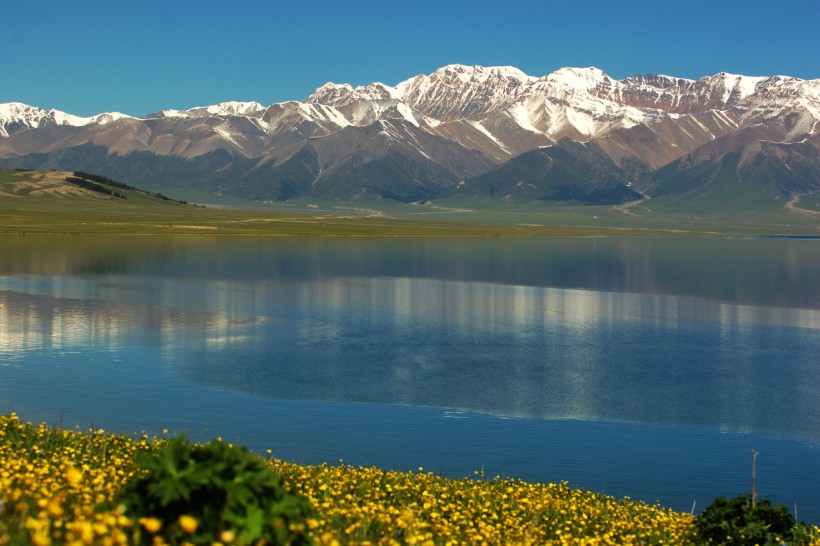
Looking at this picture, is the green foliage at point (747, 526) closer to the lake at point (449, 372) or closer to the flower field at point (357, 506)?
the flower field at point (357, 506)

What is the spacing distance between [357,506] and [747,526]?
23.5 feet

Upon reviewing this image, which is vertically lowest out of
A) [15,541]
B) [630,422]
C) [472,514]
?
[630,422]

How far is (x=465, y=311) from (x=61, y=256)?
250 ft

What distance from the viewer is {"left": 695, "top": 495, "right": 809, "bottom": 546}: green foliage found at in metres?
15.2

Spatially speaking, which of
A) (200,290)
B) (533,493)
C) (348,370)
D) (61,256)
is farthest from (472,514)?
(61,256)

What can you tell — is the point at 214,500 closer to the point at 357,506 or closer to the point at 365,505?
the point at 357,506

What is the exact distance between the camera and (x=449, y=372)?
151ft

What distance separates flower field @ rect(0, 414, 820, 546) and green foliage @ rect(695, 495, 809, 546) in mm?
573

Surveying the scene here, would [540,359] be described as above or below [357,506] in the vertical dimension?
below

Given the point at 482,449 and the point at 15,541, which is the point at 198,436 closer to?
the point at 482,449

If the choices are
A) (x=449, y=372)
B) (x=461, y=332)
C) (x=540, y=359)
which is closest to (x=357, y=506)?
(x=449, y=372)

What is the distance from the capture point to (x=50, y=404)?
35.4m

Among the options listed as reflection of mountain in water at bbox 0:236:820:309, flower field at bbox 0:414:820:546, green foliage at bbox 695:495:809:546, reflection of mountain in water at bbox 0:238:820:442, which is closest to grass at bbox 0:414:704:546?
flower field at bbox 0:414:820:546

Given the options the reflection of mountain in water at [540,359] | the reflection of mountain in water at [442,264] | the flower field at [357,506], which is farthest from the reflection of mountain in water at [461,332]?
the flower field at [357,506]
